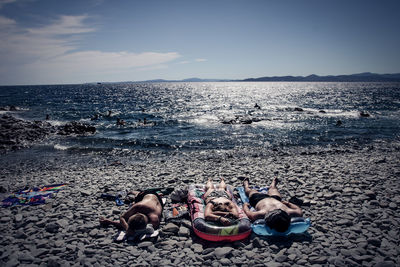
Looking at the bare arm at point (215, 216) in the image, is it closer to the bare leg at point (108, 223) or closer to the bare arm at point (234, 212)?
the bare arm at point (234, 212)

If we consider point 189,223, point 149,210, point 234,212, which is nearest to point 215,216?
point 234,212

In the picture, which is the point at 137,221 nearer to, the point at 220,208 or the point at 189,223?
the point at 189,223

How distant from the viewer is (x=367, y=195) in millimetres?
9633

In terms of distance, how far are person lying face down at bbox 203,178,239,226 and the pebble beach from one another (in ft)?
2.59

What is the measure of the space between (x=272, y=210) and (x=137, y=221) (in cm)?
475

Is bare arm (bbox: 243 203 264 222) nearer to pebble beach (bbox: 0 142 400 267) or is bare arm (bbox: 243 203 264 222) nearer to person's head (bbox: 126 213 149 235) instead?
pebble beach (bbox: 0 142 400 267)

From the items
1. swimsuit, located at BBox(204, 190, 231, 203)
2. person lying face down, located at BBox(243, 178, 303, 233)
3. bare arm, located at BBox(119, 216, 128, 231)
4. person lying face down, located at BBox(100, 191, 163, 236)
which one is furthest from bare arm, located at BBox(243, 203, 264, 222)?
bare arm, located at BBox(119, 216, 128, 231)

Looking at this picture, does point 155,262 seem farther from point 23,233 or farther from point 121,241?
point 23,233

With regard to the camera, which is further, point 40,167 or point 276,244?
point 40,167

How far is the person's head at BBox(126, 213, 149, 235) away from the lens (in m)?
7.38

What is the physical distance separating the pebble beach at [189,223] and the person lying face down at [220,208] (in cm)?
79

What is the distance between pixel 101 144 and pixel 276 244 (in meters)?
20.8

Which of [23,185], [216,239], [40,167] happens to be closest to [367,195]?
[216,239]

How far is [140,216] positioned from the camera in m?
7.57
